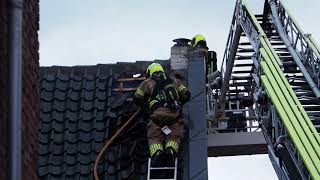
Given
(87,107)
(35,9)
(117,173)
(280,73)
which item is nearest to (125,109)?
(87,107)

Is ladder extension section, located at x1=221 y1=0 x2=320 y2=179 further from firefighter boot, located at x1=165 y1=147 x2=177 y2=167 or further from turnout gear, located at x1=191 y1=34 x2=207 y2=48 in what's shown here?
firefighter boot, located at x1=165 y1=147 x2=177 y2=167

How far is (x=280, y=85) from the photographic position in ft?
31.0

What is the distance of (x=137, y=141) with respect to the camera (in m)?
9.47

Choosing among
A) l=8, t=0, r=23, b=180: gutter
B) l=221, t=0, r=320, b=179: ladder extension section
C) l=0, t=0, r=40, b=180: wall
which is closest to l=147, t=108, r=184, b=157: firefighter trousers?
l=221, t=0, r=320, b=179: ladder extension section

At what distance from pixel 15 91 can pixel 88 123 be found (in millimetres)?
5528

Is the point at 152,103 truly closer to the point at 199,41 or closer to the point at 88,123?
the point at 88,123

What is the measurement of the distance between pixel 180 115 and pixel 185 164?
2.04 ft

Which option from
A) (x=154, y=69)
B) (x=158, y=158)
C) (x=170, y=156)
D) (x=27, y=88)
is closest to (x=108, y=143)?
(x=158, y=158)

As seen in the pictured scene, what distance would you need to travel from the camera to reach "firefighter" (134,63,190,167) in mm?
8859

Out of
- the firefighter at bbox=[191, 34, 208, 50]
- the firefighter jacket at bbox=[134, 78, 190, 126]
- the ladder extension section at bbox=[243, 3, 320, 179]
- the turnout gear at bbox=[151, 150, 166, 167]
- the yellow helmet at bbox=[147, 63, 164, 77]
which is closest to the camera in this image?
the ladder extension section at bbox=[243, 3, 320, 179]

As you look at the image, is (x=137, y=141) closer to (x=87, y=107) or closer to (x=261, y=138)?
(x=87, y=107)

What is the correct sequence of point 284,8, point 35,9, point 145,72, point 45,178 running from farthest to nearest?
1. point 284,8
2. point 145,72
3. point 45,178
4. point 35,9

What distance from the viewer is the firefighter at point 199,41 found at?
11.6m

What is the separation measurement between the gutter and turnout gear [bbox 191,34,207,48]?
7.40 metres
